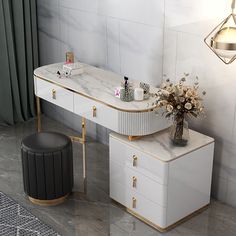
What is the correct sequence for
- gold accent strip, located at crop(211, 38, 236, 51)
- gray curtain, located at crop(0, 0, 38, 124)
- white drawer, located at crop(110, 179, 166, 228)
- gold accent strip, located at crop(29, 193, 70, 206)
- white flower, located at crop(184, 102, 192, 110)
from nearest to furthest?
gold accent strip, located at crop(211, 38, 236, 51) → white flower, located at crop(184, 102, 192, 110) → white drawer, located at crop(110, 179, 166, 228) → gold accent strip, located at crop(29, 193, 70, 206) → gray curtain, located at crop(0, 0, 38, 124)

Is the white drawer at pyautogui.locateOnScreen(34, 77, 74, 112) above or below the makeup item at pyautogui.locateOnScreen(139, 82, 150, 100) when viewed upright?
below

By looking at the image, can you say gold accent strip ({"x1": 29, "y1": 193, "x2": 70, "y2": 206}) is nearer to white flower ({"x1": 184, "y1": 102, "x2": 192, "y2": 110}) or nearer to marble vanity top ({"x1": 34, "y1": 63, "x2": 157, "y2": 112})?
marble vanity top ({"x1": 34, "y1": 63, "x2": 157, "y2": 112})

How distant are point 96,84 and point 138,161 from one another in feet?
2.60

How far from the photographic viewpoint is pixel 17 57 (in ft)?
16.0

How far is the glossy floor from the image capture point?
343 cm

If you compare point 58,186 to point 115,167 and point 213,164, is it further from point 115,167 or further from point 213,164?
point 213,164

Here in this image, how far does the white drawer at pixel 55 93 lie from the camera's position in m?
3.89

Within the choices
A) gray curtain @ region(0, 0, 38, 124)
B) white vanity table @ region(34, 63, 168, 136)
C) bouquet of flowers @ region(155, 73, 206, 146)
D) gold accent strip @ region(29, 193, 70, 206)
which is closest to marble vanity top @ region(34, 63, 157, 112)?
white vanity table @ region(34, 63, 168, 136)

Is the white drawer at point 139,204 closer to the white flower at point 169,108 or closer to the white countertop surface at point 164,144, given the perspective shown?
the white countertop surface at point 164,144

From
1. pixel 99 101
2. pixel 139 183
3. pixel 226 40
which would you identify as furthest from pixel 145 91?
pixel 226 40

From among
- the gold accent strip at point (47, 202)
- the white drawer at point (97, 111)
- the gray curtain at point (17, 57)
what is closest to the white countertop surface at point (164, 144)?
the white drawer at point (97, 111)

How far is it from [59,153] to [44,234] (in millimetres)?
542

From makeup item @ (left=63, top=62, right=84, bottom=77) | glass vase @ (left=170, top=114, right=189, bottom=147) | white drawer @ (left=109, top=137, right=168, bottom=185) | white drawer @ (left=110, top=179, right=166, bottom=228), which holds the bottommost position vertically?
white drawer @ (left=110, top=179, right=166, bottom=228)

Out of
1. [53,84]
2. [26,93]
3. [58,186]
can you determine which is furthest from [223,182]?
[26,93]
